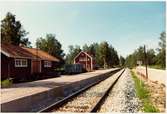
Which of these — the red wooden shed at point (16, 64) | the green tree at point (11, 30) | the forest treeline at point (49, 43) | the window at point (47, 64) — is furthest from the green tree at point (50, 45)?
the red wooden shed at point (16, 64)

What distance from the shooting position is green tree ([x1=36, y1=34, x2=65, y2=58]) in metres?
83.7

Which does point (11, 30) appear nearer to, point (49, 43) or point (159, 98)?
point (49, 43)

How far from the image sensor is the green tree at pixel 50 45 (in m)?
83.7

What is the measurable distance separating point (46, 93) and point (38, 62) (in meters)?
21.4

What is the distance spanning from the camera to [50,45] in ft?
279

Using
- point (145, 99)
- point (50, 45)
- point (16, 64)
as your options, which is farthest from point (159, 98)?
point (50, 45)

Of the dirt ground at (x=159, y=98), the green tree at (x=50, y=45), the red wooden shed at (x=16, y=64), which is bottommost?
the dirt ground at (x=159, y=98)

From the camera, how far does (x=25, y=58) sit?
32000 millimetres

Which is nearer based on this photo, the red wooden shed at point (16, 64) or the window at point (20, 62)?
the red wooden shed at point (16, 64)

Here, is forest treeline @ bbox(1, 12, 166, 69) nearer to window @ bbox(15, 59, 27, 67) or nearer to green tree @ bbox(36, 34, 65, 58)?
green tree @ bbox(36, 34, 65, 58)

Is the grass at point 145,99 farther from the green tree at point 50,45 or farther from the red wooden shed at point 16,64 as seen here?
the green tree at point 50,45

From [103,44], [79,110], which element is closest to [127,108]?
[79,110]

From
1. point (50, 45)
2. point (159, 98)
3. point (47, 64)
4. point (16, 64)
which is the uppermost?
point (50, 45)

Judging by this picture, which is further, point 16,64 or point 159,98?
point 16,64
